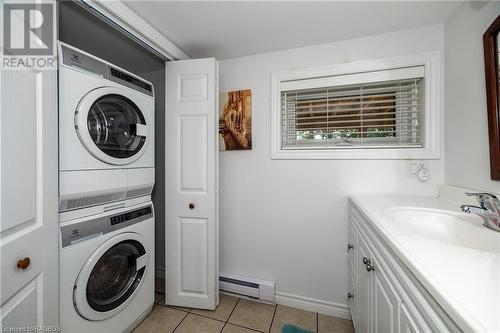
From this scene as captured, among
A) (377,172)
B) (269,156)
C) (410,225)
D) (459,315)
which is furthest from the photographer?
(269,156)

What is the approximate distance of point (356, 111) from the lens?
160cm

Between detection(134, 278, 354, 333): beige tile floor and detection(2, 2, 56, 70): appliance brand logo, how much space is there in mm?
1730

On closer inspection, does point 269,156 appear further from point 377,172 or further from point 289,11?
point 289,11

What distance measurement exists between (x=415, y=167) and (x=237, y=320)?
69.4 inches

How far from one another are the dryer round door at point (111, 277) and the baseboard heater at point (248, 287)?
0.73m

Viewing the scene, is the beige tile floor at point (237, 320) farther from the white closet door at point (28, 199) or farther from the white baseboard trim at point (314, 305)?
the white closet door at point (28, 199)

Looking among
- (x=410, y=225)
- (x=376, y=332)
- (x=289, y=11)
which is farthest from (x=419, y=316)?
(x=289, y=11)

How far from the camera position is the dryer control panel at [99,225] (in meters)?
1.02

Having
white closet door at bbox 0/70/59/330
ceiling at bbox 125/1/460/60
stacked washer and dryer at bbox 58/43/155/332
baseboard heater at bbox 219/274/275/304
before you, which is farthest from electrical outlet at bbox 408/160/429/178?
white closet door at bbox 0/70/59/330

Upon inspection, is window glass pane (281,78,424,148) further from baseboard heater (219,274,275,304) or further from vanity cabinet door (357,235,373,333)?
baseboard heater (219,274,275,304)

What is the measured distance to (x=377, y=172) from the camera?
1500 mm

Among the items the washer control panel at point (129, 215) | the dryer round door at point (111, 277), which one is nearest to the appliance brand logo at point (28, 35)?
the washer control panel at point (129, 215)

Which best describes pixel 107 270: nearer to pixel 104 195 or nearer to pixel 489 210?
pixel 104 195

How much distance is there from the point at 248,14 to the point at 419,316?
1658 mm
